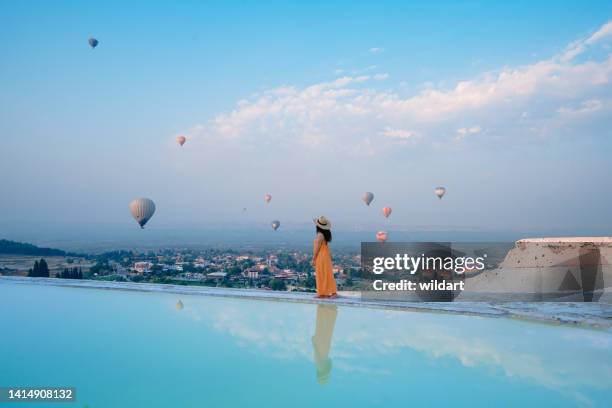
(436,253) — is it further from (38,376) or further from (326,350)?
(38,376)

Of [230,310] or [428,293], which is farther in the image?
[428,293]

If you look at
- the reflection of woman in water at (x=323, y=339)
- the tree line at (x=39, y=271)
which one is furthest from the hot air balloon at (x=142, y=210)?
the reflection of woman in water at (x=323, y=339)

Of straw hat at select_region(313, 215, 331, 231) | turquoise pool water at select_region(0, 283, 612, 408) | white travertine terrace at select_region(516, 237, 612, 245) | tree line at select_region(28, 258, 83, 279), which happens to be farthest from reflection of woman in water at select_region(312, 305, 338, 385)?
tree line at select_region(28, 258, 83, 279)

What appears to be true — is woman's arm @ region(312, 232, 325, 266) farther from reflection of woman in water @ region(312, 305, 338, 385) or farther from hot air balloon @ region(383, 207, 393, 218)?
hot air balloon @ region(383, 207, 393, 218)

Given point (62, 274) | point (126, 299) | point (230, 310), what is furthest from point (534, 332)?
point (62, 274)

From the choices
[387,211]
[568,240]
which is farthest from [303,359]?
[387,211]

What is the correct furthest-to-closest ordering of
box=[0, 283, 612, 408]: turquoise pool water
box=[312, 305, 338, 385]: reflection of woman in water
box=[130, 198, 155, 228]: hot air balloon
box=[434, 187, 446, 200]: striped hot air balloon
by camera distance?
box=[434, 187, 446, 200]: striped hot air balloon
box=[130, 198, 155, 228]: hot air balloon
box=[312, 305, 338, 385]: reflection of woman in water
box=[0, 283, 612, 408]: turquoise pool water
